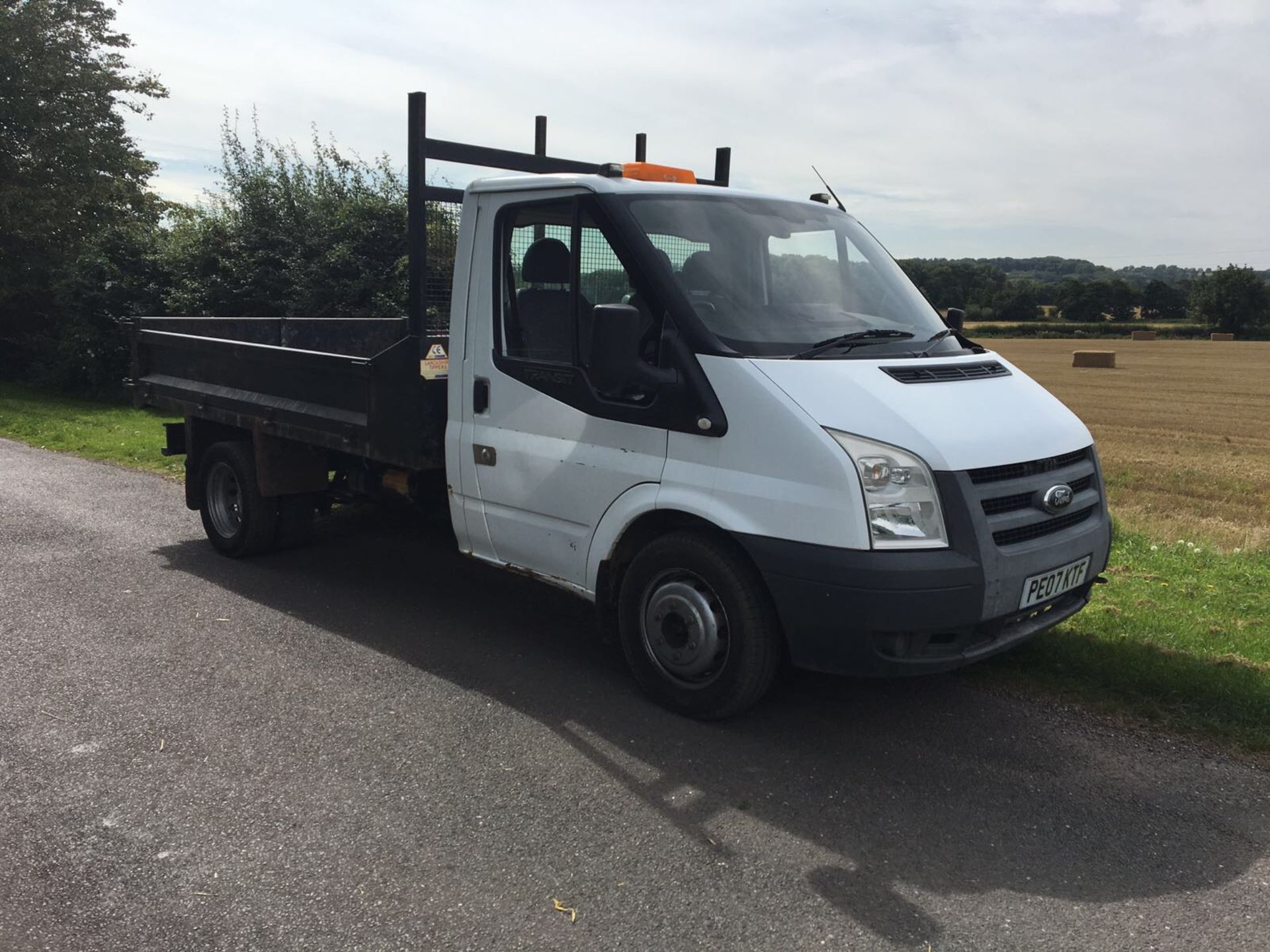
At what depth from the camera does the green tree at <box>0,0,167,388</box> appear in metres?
21.6

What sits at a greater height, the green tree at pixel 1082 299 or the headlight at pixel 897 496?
the green tree at pixel 1082 299

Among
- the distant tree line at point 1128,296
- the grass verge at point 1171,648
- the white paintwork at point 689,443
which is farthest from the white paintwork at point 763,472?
the distant tree line at point 1128,296

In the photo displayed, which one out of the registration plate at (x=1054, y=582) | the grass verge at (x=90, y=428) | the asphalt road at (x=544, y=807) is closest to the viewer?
the asphalt road at (x=544, y=807)

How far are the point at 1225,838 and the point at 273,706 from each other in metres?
3.80

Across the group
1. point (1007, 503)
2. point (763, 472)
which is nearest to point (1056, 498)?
point (1007, 503)

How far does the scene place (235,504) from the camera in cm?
739

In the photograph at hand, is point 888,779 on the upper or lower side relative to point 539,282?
lower

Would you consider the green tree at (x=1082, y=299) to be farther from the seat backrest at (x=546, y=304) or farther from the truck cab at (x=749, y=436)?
the seat backrest at (x=546, y=304)

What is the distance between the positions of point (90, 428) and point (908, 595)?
Answer: 1326cm

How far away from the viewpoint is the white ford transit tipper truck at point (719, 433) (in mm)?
3973

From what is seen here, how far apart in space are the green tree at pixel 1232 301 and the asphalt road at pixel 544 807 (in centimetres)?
7998

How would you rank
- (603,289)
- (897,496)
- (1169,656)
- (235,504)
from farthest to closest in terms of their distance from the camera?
(235,504) → (1169,656) → (603,289) → (897,496)

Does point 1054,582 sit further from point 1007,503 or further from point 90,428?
point 90,428

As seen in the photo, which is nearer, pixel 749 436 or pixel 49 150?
pixel 749 436
